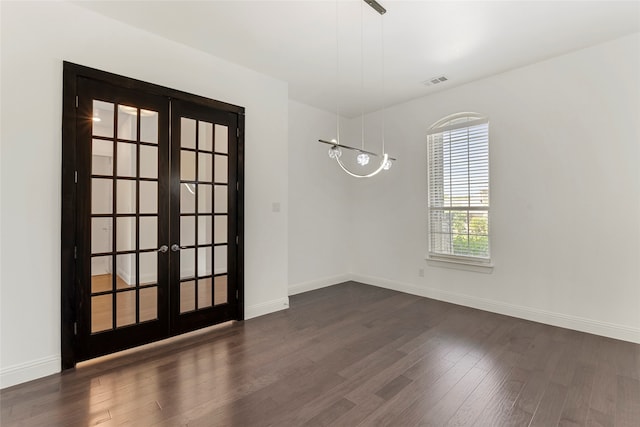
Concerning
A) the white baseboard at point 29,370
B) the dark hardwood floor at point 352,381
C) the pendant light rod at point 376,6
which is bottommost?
the dark hardwood floor at point 352,381

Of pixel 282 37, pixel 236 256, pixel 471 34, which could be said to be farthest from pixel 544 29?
pixel 236 256

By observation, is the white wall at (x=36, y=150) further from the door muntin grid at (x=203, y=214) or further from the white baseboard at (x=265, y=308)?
the white baseboard at (x=265, y=308)

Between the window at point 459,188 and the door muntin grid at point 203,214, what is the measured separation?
10.1 ft

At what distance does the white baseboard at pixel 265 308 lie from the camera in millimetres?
3950

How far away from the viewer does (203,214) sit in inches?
139

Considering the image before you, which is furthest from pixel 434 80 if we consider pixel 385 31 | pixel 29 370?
pixel 29 370

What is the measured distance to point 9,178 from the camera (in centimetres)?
245

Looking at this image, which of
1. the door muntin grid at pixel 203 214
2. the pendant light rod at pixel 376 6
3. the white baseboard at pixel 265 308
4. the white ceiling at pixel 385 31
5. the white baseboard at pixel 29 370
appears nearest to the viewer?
the white baseboard at pixel 29 370

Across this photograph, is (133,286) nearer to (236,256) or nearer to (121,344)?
(121,344)

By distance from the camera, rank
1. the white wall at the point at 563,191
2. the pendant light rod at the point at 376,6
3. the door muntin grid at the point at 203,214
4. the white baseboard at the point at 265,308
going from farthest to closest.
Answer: the white baseboard at the point at 265,308
the door muntin grid at the point at 203,214
the white wall at the point at 563,191
the pendant light rod at the point at 376,6

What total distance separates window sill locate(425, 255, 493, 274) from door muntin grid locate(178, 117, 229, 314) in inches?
120

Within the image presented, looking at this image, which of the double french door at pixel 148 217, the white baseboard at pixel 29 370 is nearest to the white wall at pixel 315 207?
the double french door at pixel 148 217

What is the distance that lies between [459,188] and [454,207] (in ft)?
0.93

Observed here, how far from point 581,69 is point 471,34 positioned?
1451mm
